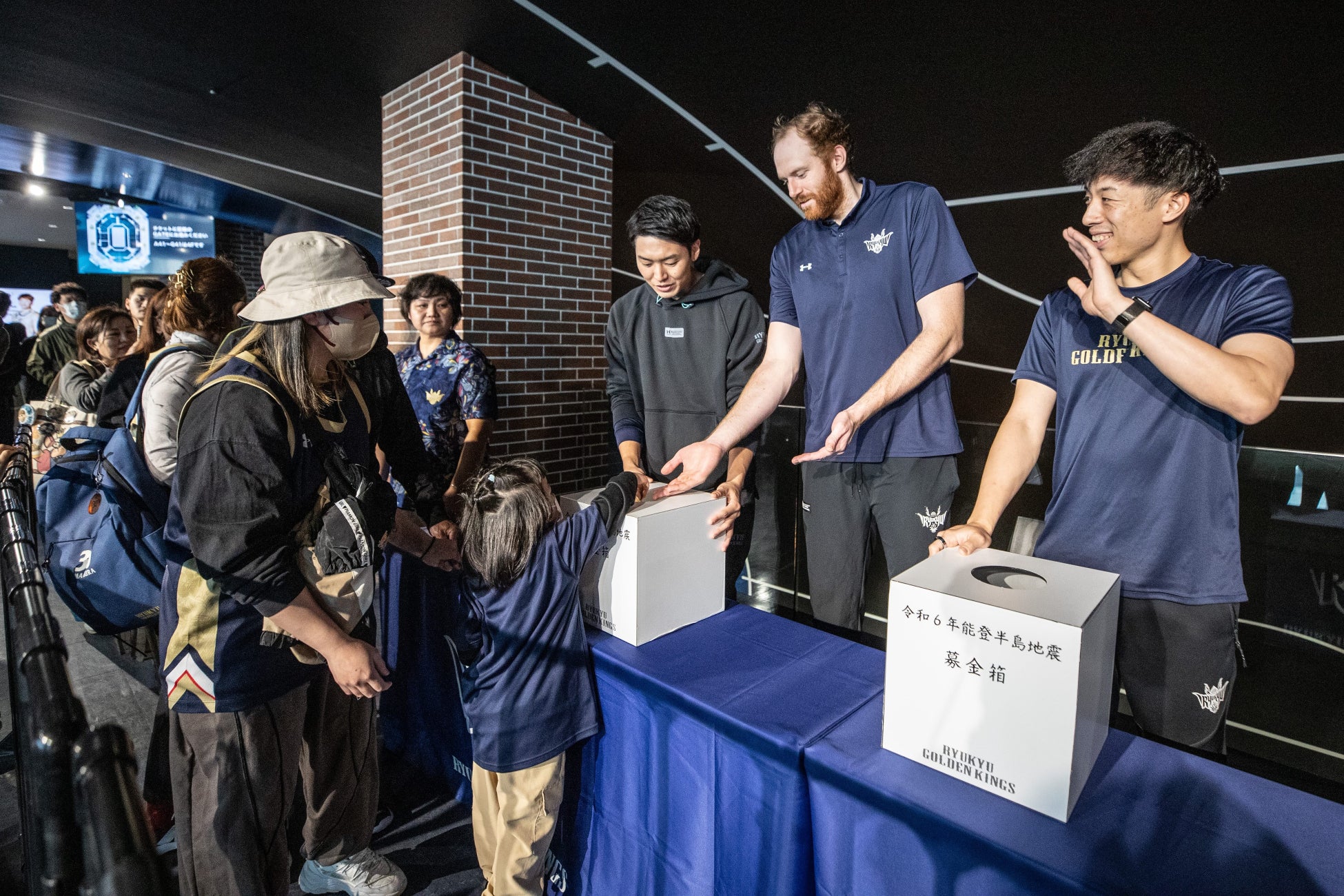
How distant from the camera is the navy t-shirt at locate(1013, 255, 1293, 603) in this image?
121cm

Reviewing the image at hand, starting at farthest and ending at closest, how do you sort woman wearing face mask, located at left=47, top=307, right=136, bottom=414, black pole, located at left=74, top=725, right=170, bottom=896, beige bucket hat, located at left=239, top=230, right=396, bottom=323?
woman wearing face mask, located at left=47, top=307, right=136, bottom=414, beige bucket hat, located at left=239, top=230, right=396, bottom=323, black pole, located at left=74, top=725, right=170, bottom=896

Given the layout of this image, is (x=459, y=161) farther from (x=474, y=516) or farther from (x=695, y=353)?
(x=474, y=516)

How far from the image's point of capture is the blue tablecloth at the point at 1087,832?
826 millimetres

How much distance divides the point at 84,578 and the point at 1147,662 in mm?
2642

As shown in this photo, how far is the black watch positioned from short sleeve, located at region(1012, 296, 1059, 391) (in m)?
0.24

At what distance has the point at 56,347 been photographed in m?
4.98

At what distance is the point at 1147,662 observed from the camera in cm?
126

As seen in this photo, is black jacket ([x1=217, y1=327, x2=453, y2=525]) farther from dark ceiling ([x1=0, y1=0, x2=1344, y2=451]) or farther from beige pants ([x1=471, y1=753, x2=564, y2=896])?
dark ceiling ([x1=0, y1=0, x2=1344, y2=451])

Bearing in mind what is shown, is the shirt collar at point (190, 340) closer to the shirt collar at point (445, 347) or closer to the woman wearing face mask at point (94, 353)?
the shirt collar at point (445, 347)

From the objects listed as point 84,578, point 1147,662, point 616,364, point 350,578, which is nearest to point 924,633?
point 1147,662

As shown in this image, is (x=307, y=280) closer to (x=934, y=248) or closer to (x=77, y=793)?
(x=77, y=793)

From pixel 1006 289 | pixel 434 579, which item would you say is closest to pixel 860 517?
pixel 434 579

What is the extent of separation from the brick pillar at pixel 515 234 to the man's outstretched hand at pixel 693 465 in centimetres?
205

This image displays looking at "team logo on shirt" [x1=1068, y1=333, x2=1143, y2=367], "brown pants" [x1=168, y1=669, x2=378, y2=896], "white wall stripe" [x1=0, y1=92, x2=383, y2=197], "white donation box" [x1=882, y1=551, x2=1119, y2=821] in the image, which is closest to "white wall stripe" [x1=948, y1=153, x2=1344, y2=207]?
"team logo on shirt" [x1=1068, y1=333, x2=1143, y2=367]
